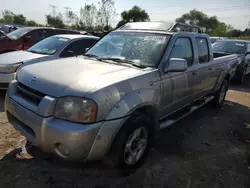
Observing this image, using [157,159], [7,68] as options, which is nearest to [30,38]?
[7,68]

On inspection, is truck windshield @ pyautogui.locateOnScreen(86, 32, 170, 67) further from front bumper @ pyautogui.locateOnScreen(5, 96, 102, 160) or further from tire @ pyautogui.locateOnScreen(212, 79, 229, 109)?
tire @ pyautogui.locateOnScreen(212, 79, 229, 109)

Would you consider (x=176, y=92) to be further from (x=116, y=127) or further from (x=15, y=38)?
(x=15, y=38)

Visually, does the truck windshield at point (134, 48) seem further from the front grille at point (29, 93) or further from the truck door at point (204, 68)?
the front grille at point (29, 93)

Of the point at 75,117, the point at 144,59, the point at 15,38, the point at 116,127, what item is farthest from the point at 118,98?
the point at 15,38

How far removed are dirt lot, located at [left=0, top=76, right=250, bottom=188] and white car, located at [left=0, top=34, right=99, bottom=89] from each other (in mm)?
1205

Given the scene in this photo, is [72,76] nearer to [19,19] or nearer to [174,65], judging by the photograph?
[174,65]

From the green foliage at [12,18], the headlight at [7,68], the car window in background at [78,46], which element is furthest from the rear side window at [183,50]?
the green foliage at [12,18]

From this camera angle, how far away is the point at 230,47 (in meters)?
9.95

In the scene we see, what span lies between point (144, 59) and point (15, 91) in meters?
1.75

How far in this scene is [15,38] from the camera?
25.5 feet

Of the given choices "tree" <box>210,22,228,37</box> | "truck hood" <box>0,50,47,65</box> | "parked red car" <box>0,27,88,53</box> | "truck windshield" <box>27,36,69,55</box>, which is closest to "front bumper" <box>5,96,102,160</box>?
"truck hood" <box>0,50,47,65</box>

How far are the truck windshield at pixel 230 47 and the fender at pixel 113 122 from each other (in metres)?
8.48

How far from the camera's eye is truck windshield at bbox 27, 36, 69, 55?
19.6 ft

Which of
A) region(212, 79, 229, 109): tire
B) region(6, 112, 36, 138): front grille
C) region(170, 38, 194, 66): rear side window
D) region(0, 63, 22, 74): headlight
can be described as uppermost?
region(170, 38, 194, 66): rear side window
